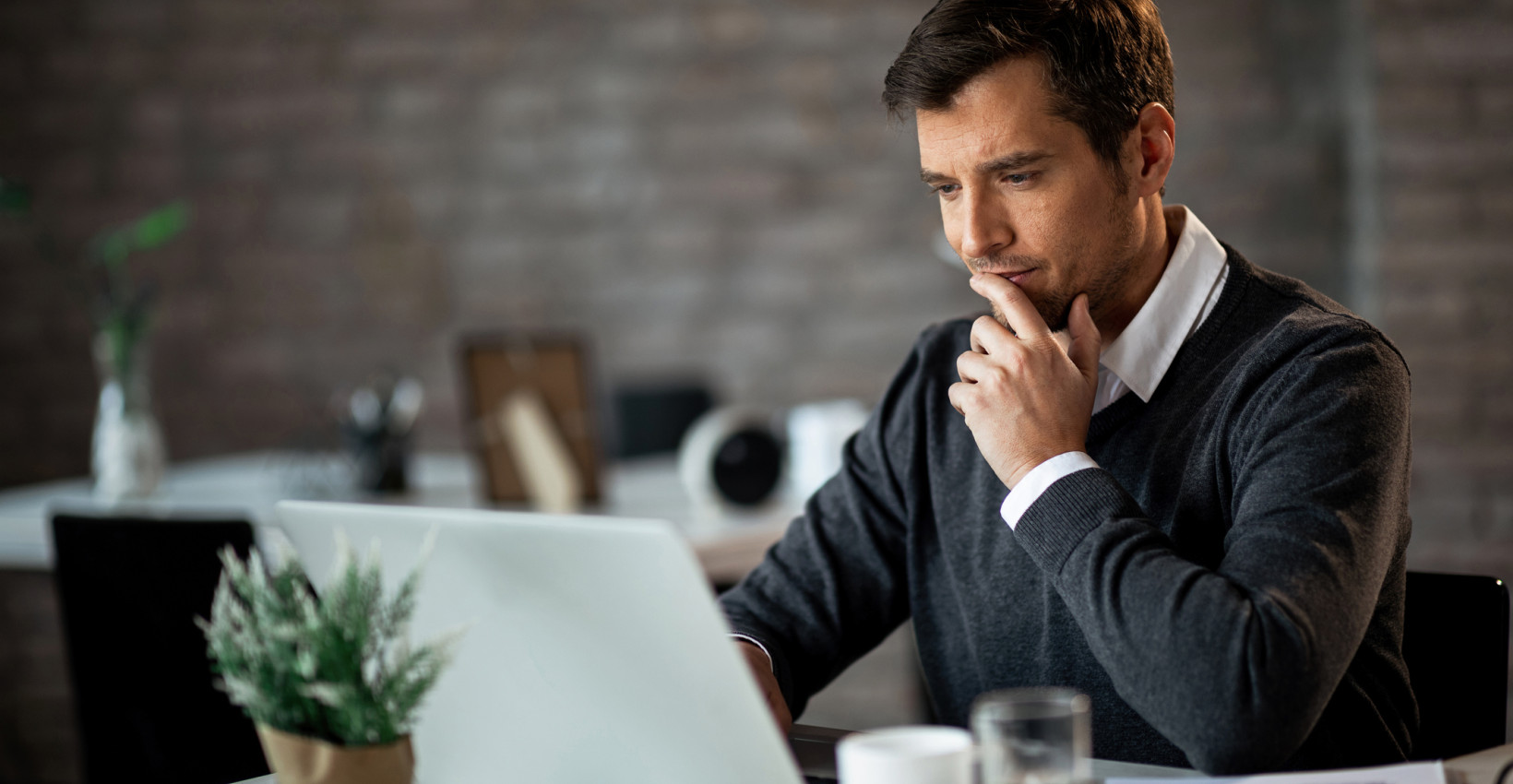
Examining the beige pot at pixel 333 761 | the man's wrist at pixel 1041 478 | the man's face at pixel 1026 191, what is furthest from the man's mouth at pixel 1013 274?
the beige pot at pixel 333 761

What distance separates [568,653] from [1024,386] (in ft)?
1.39

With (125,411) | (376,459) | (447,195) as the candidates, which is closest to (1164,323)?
(376,459)

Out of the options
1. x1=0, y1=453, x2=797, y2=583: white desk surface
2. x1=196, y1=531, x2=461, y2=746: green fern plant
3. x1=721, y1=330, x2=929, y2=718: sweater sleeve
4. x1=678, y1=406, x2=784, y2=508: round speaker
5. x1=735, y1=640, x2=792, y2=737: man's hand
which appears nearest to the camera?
x1=196, y1=531, x2=461, y2=746: green fern plant

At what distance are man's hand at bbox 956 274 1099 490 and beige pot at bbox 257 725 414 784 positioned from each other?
0.49 meters

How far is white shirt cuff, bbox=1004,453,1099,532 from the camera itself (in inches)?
38.8

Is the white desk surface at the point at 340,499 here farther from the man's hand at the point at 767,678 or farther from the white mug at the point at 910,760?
Result: the white mug at the point at 910,760

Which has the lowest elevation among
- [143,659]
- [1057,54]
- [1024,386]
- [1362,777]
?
[143,659]

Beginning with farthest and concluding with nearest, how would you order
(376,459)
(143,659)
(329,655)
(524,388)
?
(376,459) → (524,388) → (143,659) → (329,655)

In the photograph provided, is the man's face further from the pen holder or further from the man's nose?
the pen holder

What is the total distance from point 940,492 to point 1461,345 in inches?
74.7

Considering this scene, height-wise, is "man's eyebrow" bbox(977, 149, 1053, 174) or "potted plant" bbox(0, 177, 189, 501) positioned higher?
"man's eyebrow" bbox(977, 149, 1053, 174)

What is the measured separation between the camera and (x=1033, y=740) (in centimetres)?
70

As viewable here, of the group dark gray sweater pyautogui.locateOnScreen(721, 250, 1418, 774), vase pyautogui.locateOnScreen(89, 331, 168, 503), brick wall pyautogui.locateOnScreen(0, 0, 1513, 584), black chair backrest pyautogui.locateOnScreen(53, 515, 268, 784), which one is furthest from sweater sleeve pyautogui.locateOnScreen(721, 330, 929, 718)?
brick wall pyautogui.locateOnScreen(0, 0, 1513, 584)

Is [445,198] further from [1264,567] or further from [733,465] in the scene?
[1264,567]
